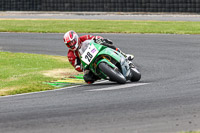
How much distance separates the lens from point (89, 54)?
1141 centimetres

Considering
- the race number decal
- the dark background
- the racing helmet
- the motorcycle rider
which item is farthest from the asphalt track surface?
the dark background

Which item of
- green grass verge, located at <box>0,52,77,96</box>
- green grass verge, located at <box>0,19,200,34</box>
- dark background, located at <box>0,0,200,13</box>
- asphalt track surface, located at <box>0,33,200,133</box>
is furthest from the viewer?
dark background, located at <box>0,0,200,13</box>

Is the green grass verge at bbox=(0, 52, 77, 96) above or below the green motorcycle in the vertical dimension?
below

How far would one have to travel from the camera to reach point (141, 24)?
29.6 metres

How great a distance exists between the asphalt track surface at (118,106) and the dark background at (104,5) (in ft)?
63.4

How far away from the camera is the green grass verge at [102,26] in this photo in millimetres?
26125

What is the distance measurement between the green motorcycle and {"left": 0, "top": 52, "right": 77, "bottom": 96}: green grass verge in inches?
43.2

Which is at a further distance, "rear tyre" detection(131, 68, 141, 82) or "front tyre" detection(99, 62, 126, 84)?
"rear tyre" detection(131, 68, 141, 82)

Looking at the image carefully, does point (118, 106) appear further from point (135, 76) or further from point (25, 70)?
point (25, 70)

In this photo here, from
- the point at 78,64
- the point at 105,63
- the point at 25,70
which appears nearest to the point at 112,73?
the point at 105,63

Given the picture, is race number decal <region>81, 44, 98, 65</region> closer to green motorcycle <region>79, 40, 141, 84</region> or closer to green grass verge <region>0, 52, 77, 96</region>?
green motorcycle <region>79, 40, 141, 84</region>

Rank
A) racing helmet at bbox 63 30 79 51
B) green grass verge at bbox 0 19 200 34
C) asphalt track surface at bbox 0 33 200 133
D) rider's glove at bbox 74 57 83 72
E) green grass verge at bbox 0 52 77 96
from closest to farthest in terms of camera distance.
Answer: asphalt track surface at bbox 0 33 200 133, green grass verge at bbox 0 52 77 96, racing helmet at bbox 63 30 79 51, rider's glove at bbox 74 57 83 72, green grass verge at bbox 0 19 200 34

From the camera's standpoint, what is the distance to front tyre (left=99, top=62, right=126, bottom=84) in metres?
11.1

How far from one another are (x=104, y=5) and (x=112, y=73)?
26.8m
